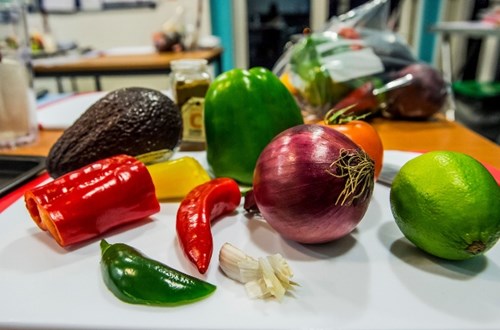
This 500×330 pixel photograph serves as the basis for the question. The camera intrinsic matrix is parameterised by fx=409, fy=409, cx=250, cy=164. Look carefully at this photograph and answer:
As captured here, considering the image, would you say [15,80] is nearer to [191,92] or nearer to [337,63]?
[191,92]

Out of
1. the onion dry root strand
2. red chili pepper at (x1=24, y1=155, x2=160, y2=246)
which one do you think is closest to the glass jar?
red chili pepper at (x1=24, y1=155, x2=160, y2=246)

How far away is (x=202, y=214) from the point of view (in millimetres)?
505

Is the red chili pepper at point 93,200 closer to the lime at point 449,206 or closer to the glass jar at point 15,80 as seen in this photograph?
the lime at point 449,206

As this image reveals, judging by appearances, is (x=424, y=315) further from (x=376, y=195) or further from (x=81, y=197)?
(x=81, y=197)

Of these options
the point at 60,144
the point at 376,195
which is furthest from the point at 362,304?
the point at 60,144

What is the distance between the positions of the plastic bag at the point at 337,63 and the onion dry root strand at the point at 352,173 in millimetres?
578

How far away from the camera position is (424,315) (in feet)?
1.21

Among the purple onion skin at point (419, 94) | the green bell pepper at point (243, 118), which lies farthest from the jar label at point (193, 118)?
the purple onion skin at point (419, 94)

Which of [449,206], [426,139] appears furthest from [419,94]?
[449,206]

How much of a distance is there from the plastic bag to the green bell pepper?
34 cm

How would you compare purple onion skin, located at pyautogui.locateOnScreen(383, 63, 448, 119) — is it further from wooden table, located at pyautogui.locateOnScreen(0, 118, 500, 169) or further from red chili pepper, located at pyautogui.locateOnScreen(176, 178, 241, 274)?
red chili pepper, located at pyautogui.locateOnScreen(176, 178, 241, 274)

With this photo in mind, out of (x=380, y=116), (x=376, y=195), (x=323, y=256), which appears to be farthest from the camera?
(x=380, y=116)

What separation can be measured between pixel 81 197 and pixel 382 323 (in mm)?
368

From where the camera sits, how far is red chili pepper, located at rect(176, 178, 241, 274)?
452mm
